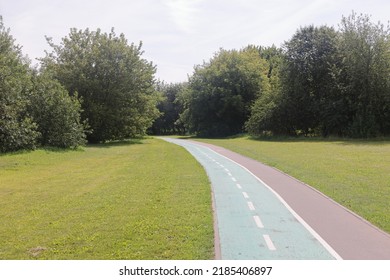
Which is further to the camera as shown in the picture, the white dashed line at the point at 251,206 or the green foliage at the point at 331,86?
the green foliage at the point at 331,86

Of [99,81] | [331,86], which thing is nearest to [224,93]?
[331,86]

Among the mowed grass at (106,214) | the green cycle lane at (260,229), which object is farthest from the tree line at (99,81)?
the green cycle lane at (260,229)

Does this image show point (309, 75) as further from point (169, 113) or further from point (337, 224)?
point (169, 113)

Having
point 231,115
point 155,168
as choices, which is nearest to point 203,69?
point 231,115

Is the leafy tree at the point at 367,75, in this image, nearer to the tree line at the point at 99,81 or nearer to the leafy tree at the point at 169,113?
the tree line at the point at 99,81

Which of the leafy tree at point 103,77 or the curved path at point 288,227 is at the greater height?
the leafy tree at point 103,77

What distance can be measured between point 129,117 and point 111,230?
38.7 m

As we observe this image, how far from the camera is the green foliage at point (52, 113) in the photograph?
32.5 metres

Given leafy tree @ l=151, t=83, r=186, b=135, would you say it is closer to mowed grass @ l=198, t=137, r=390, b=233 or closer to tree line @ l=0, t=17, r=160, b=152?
tree line @ l=0, t=17, r=160, b=152

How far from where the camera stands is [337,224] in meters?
9.43

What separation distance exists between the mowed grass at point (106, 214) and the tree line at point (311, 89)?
112 feet

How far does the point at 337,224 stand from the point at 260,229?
2043 mm

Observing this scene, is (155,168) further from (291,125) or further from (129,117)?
(291,125)

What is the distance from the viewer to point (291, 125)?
5194cm
